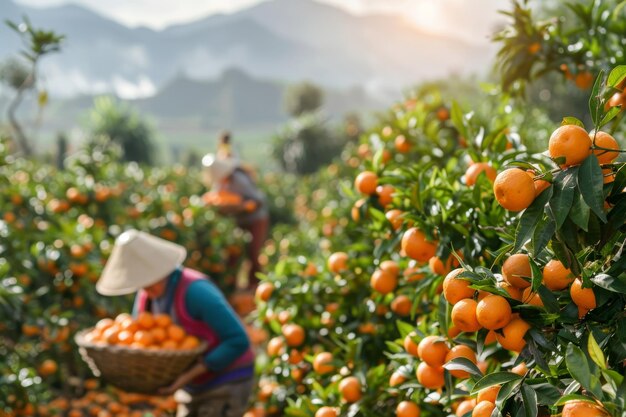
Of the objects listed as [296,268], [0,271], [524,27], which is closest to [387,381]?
[296,268]

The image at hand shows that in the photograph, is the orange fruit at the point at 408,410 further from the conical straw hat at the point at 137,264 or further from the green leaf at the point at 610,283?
the conical straw hat at the point at 137,264

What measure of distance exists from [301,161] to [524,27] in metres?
15.8

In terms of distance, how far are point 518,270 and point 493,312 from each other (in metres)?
0.14

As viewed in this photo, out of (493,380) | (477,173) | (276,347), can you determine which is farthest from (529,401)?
(276,347)

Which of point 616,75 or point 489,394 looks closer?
point 616,75

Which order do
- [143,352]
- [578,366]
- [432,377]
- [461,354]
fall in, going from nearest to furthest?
[578,366] < [461,354] < [432,377] < [143,352]

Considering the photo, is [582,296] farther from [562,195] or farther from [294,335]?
[294,335]

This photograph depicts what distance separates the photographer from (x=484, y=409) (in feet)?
4.37

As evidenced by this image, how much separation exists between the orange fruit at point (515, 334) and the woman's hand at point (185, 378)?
6.42 ft

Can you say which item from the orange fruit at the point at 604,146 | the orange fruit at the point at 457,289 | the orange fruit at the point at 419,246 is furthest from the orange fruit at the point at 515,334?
the orange fruit at the point at 419,246

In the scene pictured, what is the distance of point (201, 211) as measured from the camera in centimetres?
691

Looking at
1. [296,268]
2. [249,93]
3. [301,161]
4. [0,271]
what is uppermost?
[296,268]

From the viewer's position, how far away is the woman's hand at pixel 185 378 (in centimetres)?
287

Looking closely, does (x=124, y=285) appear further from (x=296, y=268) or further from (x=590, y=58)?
(x=590, y=58)
